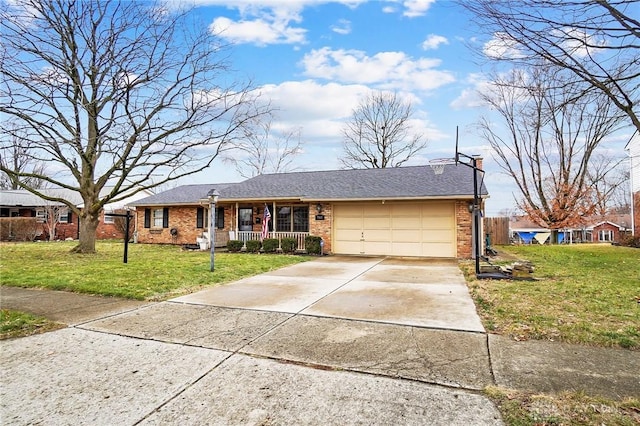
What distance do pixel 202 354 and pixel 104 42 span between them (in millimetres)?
12800

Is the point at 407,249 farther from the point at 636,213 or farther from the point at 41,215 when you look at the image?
the point at 41,215

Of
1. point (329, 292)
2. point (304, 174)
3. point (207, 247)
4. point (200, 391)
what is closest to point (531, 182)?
point (304, 174)

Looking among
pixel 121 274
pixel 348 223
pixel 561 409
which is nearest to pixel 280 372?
pixel 561 409

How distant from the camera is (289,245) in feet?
49.1

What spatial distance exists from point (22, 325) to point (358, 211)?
11541mm

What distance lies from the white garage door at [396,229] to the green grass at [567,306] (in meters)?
4.58

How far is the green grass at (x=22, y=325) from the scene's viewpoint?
444cm

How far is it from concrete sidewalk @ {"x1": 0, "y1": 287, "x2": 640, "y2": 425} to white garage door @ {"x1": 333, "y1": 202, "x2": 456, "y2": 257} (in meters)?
9.40

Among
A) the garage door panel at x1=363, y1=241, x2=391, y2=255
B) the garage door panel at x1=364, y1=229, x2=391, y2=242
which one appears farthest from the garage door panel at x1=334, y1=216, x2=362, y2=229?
the garage door panel at x1=363, y1=241, x2=391, y2=255

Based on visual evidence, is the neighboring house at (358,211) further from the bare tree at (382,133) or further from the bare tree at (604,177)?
the bare tree at (604,177)

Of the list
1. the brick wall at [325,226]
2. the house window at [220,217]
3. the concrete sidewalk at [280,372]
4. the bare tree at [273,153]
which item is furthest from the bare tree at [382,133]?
the concrete sidewalk at [280,372]

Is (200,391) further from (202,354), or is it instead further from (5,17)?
(5,17)

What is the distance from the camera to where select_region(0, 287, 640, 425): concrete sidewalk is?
8.66 feet

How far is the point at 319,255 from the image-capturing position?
46.9 ft
